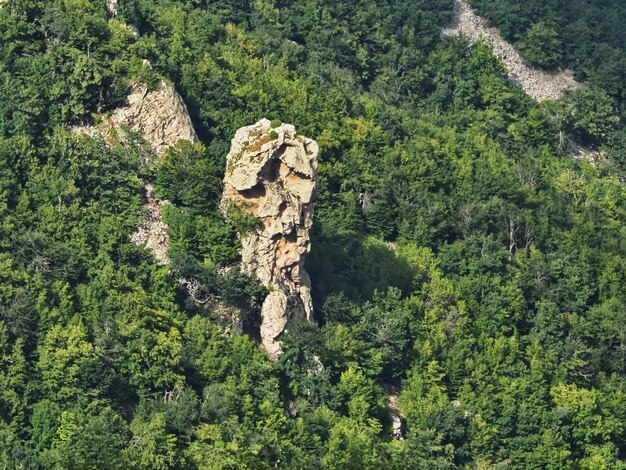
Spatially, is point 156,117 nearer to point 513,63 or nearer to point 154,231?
point 154,231

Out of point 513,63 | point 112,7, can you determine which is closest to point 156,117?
point 112,7

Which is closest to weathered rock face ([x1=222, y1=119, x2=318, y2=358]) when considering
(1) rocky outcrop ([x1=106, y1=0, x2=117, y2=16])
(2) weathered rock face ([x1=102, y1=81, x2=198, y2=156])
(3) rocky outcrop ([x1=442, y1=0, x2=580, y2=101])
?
(2) weathered rock face ([x1=102, y1=81, x2=198, y2=156])

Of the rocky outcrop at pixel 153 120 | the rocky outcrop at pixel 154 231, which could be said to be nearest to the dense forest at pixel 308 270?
the rocky outcrop at pixel 154 231

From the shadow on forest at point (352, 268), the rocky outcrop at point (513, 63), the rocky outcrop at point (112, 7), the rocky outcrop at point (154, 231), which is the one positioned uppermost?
the rocky outcrop at point (112, 7)

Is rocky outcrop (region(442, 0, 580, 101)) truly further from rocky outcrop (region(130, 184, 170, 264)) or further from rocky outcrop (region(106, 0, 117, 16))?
rocky outcrop (region(130, 184, 170, 264))

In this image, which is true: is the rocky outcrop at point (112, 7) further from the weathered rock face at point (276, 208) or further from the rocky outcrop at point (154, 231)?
the weathered rock face at point (276, 208)
